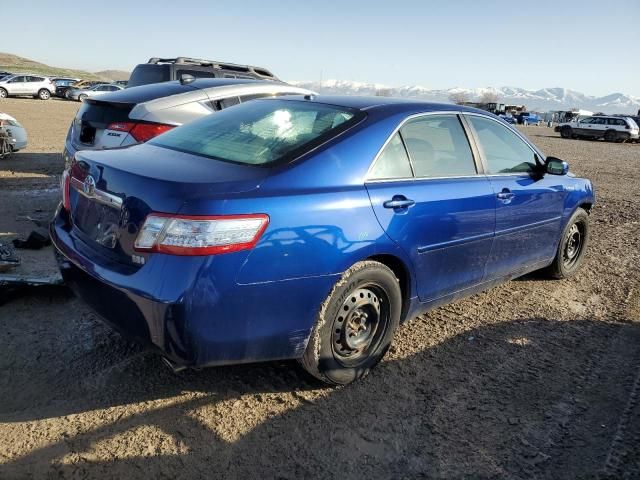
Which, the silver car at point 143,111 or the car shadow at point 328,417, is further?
the silver car at point 143,111

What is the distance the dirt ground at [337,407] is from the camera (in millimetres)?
2439

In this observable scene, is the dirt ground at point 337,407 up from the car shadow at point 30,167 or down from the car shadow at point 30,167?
down

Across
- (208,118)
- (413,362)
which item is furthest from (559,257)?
(208,118)

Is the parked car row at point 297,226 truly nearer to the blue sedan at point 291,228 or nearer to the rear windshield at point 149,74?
the blue sedan at point 291,228

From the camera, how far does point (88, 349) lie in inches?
128

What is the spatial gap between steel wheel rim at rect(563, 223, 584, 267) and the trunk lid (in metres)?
3.69

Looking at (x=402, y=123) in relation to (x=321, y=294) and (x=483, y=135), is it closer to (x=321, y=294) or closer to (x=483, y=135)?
(x=483, y=135)

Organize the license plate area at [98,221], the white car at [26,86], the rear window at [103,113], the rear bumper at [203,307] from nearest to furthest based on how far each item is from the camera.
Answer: the rear bumper at [203,307]
the license plate area at [98,221]
the rear window at [103,113]
the white car at [26,86]

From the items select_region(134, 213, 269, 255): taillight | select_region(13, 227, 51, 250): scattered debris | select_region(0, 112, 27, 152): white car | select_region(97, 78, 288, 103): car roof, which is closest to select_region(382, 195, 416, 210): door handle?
select_region(134, 213, 269, 255): taillight

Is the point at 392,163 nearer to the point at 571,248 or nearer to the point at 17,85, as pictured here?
the point at 571,248

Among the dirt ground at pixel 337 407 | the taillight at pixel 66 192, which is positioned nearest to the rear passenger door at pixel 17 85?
the dirt ground at pixel 337 407

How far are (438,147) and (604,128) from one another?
116ft

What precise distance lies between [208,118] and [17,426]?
2.19 metres

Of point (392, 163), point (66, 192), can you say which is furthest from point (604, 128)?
point (66, 192)
